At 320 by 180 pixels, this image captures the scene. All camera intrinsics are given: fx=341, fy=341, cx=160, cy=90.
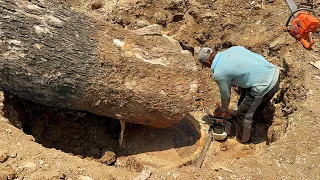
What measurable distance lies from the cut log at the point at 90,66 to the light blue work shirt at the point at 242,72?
0.99ft

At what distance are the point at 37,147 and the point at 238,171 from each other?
188 cm

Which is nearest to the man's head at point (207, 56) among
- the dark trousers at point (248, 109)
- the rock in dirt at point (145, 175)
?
the dark trousers at point (248, 109)

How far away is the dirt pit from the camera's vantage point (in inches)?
150

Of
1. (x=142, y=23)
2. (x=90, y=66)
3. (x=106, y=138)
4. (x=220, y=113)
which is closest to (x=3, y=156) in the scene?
(x=90, y=66)

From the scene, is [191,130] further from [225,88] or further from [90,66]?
[90,66]

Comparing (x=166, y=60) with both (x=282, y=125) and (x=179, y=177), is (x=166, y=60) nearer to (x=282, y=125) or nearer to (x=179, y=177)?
(x=179, y=177)

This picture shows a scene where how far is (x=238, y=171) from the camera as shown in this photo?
3246 millimetres

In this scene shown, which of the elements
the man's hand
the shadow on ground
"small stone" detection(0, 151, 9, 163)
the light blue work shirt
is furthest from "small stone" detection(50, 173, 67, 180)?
the man's hand

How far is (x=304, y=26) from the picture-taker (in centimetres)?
446

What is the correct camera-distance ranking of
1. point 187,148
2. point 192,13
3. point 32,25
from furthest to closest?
point 192,13
point 187,148
point 32,25

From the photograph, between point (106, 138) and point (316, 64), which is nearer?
point (106, 138)

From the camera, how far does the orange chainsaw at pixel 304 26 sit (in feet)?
14.4

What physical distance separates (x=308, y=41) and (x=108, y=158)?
3.05 meters

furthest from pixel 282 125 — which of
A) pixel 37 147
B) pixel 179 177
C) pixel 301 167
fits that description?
pixel 37 147
